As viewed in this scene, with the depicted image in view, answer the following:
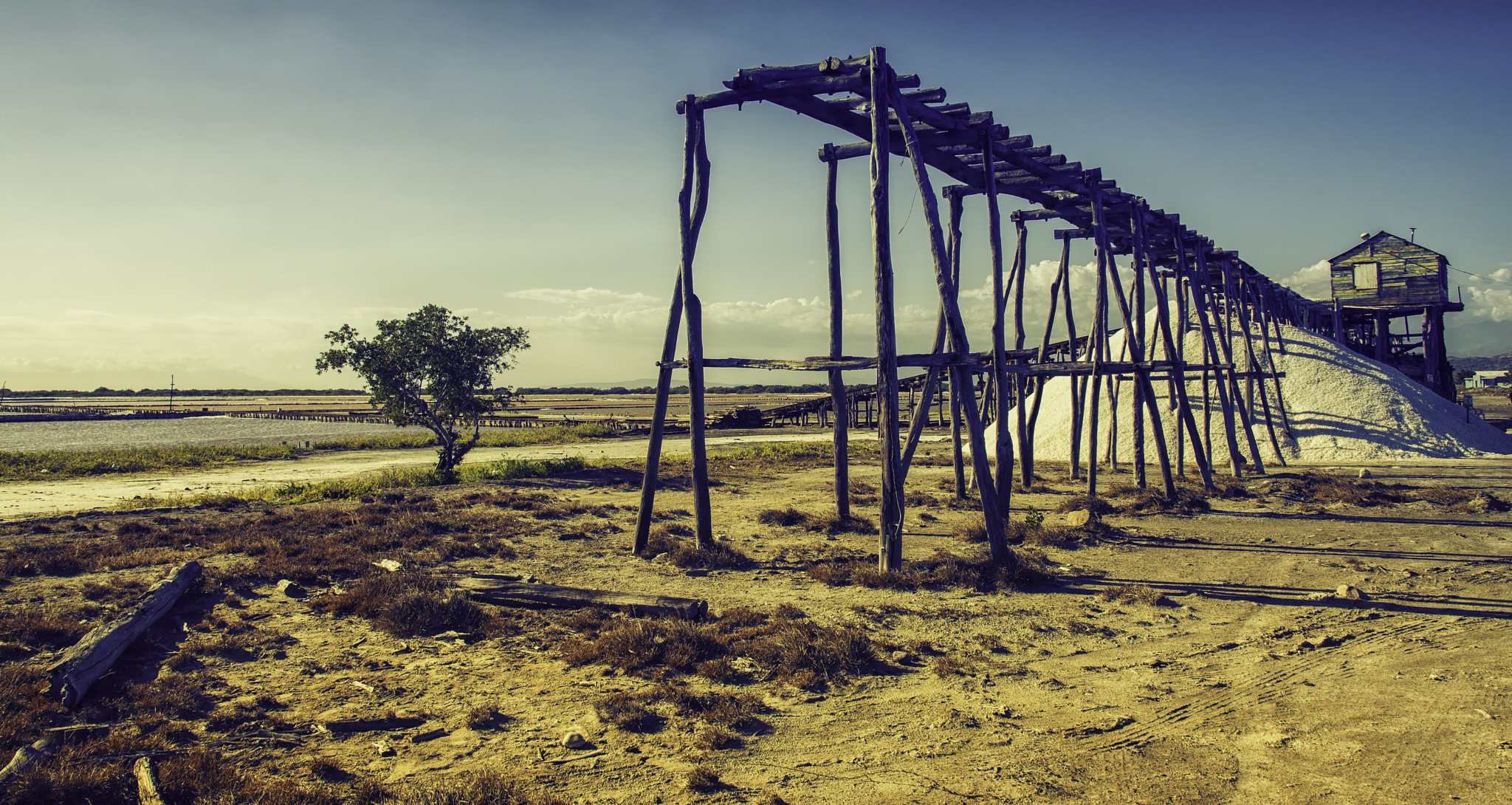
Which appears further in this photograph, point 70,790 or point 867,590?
point 867,590

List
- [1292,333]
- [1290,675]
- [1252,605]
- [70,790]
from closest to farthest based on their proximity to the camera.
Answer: [70,790] → [1290,675] → [1252,605] → [1292,333]

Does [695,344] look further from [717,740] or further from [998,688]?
[717,740]

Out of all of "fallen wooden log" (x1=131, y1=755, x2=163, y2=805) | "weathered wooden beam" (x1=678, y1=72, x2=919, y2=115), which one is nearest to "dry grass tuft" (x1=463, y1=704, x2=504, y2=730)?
"fallen wooden log" (x1=131, y1=755, x2=163, y2=805)

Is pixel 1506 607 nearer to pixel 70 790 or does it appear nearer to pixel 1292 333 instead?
pixel 70 790

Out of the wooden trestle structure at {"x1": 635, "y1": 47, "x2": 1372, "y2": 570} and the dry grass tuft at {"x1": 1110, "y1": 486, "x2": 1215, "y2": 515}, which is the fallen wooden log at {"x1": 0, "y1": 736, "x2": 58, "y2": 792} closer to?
the wooden trestle structure at {"x1": 635, "y1": 47, "x2": 1372, "y2": 570}

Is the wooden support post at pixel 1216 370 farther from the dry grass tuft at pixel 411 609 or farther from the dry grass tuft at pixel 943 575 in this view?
the dry grass tuft at pixel 411 609

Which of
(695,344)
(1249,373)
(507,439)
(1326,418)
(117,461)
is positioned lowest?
(507,439)

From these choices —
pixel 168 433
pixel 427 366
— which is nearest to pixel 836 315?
pixel 427 366

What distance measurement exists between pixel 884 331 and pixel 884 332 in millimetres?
10

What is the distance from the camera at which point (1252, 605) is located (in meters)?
8.84

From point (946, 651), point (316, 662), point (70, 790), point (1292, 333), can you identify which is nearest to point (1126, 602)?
point (946, 651)

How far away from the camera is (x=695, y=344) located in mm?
12469

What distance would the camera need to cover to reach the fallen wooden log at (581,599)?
833cm

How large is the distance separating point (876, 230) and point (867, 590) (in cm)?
504
